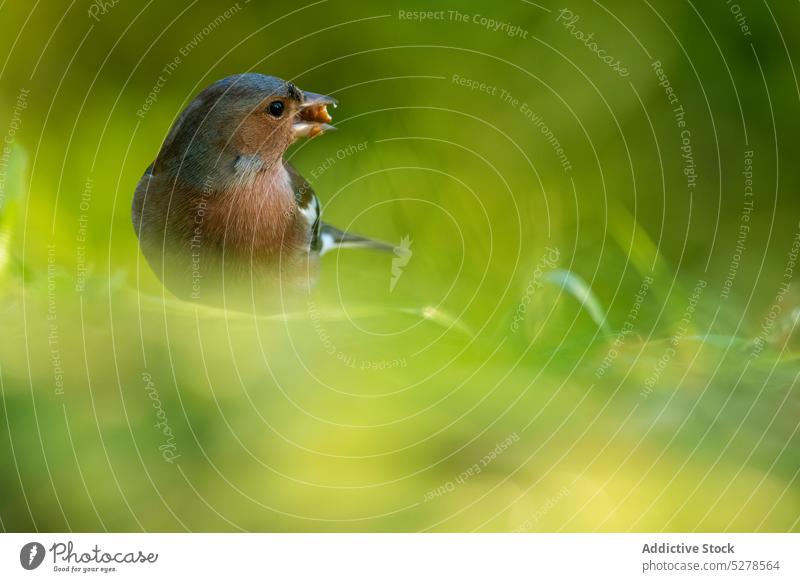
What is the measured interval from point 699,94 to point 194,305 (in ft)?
2.80

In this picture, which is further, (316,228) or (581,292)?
(581,292)

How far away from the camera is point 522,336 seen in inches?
41.7

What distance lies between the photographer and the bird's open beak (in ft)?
3.15

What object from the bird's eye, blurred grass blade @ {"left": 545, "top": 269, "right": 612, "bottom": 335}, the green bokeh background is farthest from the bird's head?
blurred grass blade @ {"left": 545, "top": 269, "right": 612, "bottom": 335}

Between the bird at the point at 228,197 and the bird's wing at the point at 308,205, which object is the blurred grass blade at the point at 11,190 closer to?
the bird at the point at 228,197

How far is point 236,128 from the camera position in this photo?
0.92 m

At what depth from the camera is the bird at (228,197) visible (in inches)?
36.3

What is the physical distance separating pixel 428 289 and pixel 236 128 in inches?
13.8

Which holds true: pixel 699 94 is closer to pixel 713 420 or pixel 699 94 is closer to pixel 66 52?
pixel 713 420
